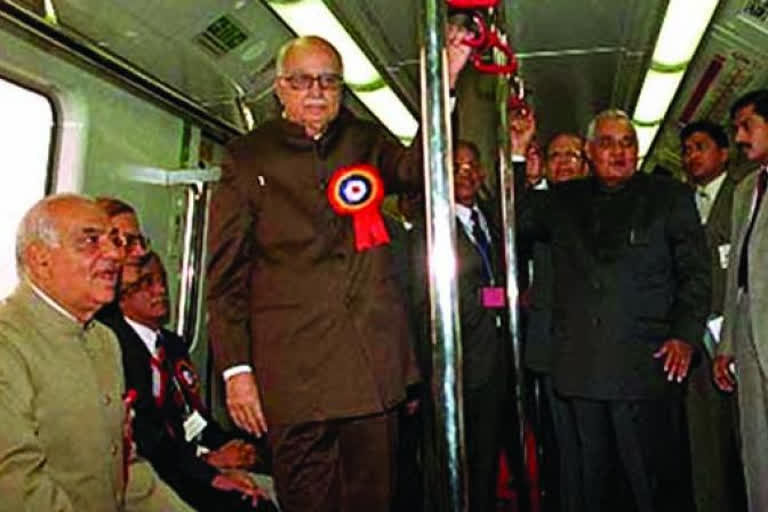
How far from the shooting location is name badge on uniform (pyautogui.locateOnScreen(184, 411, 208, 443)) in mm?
3506

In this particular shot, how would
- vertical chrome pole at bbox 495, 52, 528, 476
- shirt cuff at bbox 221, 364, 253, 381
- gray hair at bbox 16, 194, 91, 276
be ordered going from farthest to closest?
vertical chrome pole at bbox 495, 52, 528, 476 < gray hair at bbox 16, 194, 91, 276 < shirt cuff at bbox 221, 364, 253, 381

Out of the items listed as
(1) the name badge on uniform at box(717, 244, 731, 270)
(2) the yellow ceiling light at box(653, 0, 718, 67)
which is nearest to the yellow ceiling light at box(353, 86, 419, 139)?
(2) the yellow ceiling light at box(653, 0, 718, 67)

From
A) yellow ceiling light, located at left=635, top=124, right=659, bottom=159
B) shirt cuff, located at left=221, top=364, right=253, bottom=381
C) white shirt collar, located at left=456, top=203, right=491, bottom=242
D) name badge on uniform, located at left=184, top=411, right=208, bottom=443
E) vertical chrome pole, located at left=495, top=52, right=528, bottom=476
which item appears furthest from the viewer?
yellow ceiling light, located at left=635, top=124, right=659, bottom=159

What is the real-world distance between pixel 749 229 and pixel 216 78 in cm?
239

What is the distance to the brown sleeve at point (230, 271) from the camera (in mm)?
2355

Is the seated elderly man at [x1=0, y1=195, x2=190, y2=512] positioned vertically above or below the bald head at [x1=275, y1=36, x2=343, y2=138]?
below

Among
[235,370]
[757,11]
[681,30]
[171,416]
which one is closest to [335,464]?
[235,370]

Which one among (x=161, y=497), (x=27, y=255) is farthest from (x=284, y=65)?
(x=161, y=497)

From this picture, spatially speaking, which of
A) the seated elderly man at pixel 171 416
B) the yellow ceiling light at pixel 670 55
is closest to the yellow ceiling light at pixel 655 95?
the yellow ceiling light at pixel 670 55

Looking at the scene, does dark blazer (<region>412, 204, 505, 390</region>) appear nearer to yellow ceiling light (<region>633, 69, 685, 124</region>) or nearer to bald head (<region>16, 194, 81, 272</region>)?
bald head (<region>16, 194, 81, 272</region>)

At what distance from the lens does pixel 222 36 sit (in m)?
4.14

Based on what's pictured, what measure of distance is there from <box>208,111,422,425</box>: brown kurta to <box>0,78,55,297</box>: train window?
1195mm

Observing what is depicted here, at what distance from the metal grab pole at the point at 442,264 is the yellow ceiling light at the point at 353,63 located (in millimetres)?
2276

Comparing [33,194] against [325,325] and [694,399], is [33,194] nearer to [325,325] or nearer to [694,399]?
[325,325]
